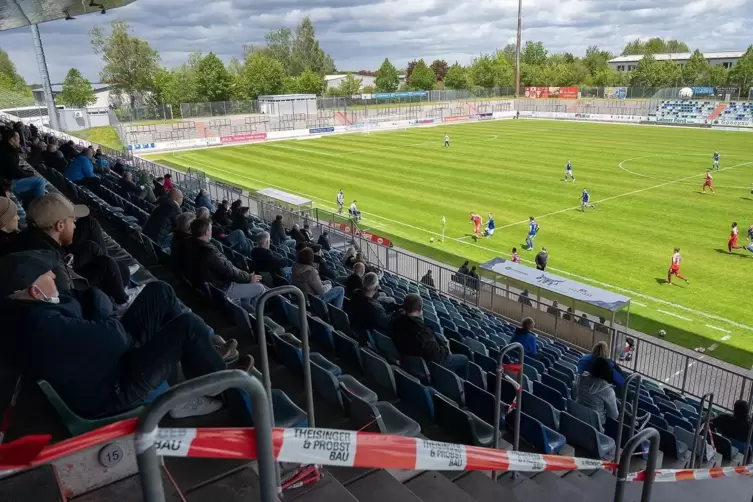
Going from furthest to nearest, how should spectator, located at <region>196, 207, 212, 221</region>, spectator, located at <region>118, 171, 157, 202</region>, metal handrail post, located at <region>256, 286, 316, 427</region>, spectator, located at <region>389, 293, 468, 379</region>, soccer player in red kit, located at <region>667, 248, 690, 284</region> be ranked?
1. soccer player in red kit, located at <region>667, 248, 690, 284</region>
2. spectator, located at <region>118, 171, 157, 202</region>
3. spectator, located at <region>196, 207, 212, 221</region>
4. spectator, located at <region>389, 293, 468, 379</region>
5. metal handrail post, located at <region>256, 286, 316, 427</region>

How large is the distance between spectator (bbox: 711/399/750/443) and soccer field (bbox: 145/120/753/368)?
241 inches

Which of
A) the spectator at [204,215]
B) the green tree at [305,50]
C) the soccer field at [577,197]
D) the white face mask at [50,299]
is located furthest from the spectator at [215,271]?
the green tree at [305,50]

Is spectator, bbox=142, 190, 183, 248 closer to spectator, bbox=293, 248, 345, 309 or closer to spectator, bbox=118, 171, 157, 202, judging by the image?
spectator, bbox=293, 248, 345, 309

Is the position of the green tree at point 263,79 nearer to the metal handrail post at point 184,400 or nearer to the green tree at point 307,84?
the green tree at point 307,84

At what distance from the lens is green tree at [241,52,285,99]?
94188 mm

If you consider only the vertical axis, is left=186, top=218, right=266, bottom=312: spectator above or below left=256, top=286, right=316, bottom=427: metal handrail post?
below

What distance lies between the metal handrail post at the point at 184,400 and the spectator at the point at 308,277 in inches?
262

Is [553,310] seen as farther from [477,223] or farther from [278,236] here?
[477,223]

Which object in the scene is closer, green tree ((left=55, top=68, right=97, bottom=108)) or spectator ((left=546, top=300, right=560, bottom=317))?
spectator ((left=546, top=300, right=560, bottom=317))

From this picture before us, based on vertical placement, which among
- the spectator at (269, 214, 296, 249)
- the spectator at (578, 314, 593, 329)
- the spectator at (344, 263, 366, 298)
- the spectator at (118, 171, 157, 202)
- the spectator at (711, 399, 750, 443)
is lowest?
the spectator at (578, 314, 593, 329)

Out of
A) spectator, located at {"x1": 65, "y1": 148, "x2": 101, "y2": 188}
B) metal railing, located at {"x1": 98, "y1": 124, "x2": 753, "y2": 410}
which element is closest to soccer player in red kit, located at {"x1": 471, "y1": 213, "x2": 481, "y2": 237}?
metal railing, located at {"x1": 98, "y1": 124, "x2": 753, "y2": 410}

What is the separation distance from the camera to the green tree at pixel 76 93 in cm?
8819

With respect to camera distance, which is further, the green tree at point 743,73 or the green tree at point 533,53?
the green tree at point 533,53

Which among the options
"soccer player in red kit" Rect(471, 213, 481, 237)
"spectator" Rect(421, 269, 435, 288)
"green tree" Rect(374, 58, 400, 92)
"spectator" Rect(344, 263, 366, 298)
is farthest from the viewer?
"green tree" Rect(374, 58, 400, 92)
